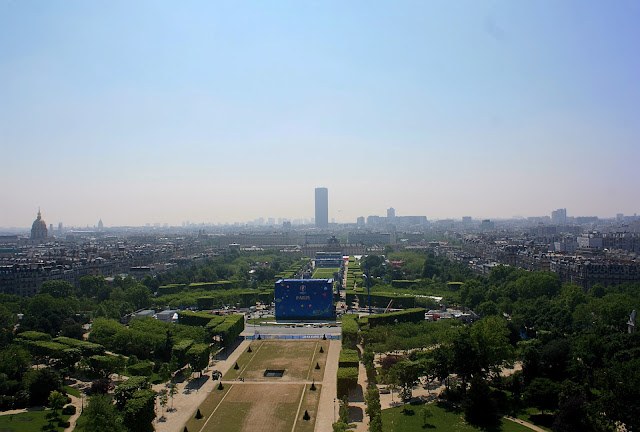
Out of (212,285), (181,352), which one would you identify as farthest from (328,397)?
(212,285)

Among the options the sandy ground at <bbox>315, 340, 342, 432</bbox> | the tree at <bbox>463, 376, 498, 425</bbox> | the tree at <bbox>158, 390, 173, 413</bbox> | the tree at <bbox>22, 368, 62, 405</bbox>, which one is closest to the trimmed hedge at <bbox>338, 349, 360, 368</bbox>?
the sandy ground at <bbox>315, 340, 342, 432</bbox>

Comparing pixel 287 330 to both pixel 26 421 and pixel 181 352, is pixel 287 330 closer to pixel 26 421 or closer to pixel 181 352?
pixel 181 352

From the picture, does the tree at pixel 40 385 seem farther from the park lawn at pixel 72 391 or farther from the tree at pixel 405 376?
the tree at pixel 405 376

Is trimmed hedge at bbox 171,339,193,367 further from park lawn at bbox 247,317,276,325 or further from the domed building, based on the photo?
the domed building

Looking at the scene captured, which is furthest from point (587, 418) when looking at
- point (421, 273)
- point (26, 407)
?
point (421, 273)

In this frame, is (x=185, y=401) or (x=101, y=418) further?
(x=185, y=401)

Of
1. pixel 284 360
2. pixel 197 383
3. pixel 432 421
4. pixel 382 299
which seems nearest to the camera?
pixel 432 421

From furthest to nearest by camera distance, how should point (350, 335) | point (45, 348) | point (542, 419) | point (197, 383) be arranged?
point (350, 335) → point (45, 348) → point (197, 383) → point (542, 419)
